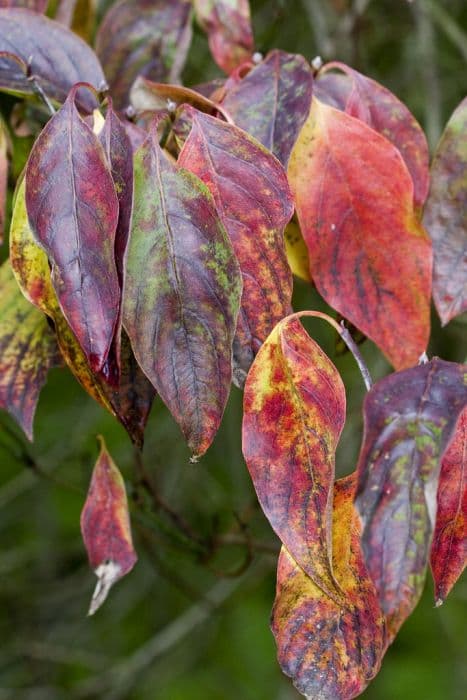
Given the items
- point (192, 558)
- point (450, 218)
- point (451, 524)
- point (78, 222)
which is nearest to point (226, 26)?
point (450, 218)

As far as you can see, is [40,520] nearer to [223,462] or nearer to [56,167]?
[223,462]

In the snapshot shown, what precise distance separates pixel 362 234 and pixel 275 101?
12 cm

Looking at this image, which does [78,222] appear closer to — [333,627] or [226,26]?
[333,627]

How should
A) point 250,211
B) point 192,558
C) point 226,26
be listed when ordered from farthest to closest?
point 192,558 < point 226,26 < point 250,211

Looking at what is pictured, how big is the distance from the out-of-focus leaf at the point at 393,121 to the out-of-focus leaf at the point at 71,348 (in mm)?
264

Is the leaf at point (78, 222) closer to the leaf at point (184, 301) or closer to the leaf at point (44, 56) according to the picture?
the leaf at point (184, 301)

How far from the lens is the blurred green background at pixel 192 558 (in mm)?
1731

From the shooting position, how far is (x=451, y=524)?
545 millimetres

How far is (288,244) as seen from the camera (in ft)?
2.35

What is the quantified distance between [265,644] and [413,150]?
1978mm

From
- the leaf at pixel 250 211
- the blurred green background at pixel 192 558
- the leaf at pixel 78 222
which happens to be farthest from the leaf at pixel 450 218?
the blurred green background at pixel 192 558

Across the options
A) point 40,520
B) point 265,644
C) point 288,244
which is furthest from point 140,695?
point 288,244

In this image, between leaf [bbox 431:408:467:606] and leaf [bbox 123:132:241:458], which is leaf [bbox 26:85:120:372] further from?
leaf [bbox 431:408:467:606]

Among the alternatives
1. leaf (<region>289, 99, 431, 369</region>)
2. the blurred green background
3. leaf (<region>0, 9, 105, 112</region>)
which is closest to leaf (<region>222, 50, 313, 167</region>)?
leaf (<region>289, 99, 431, 369</region>)
